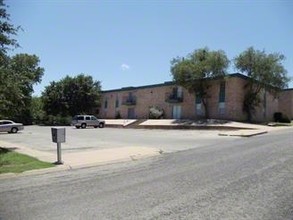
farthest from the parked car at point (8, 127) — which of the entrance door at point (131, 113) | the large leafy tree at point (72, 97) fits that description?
the large leafy tree at point (72, 97)

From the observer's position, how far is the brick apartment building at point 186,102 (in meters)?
52.7

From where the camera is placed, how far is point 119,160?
16.5 metres

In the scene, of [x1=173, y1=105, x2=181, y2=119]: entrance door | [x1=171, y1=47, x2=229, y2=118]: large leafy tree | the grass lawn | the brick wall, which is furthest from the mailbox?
the brick wall

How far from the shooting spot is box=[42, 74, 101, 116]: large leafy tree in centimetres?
7494

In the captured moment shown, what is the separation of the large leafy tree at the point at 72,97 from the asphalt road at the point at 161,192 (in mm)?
60988

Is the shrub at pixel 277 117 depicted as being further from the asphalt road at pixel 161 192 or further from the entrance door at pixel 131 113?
the asphalt road at pixel 161 192

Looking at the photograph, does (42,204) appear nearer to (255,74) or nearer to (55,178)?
(55,178)

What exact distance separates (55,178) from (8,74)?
957 cm

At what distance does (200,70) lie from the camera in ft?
171

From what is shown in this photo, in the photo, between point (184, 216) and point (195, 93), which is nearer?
point (184, 216)

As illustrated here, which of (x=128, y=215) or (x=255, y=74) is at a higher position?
(x=255, y=74)

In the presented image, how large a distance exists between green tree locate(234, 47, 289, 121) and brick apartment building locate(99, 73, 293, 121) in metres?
0.94

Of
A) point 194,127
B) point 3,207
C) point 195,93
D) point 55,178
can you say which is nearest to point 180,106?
point 195,93

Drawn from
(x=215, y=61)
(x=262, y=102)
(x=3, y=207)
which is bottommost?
(x=3, y=207)
